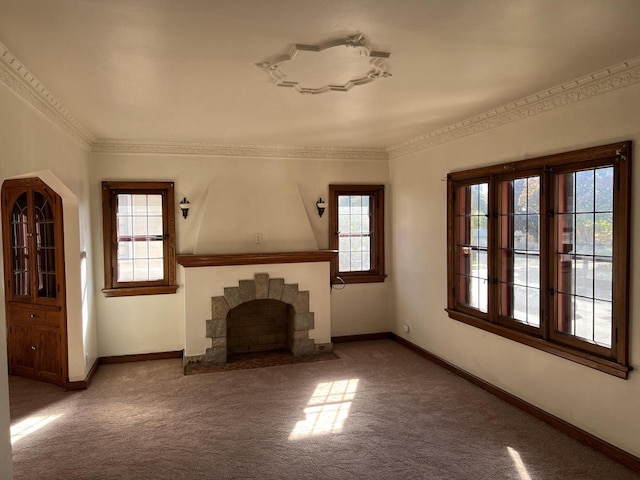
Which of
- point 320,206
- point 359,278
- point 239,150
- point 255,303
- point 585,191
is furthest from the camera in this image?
point 359,278

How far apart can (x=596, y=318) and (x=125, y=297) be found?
201 inches

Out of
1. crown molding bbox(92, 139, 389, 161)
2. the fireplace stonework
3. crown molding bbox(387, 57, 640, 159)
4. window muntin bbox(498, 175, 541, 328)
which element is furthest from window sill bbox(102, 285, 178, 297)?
window muntin bbox(498, 175, 541, 328)

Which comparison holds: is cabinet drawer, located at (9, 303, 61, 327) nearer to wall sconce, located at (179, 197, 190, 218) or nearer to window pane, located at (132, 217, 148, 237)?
window pane, located at (132, 217, 148, 237)

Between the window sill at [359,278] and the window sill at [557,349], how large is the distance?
180 centimetres

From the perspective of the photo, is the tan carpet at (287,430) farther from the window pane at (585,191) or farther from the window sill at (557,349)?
the window pane at (585,191)

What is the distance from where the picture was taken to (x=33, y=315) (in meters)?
4.98

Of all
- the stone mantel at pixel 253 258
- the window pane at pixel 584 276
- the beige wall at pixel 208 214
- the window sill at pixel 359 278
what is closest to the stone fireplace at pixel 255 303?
the stone mantel at pixel 253 258

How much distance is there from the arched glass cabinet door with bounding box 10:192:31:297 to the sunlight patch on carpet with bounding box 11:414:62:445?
1.49 m

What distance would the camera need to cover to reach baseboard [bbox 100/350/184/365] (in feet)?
18.8

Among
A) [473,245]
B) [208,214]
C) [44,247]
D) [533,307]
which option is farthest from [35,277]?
[533,307]

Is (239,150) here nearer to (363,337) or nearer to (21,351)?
(363,337)

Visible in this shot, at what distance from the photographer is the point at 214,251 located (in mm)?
5781

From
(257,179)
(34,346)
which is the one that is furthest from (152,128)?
(34,346)

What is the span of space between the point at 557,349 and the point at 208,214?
412cm
